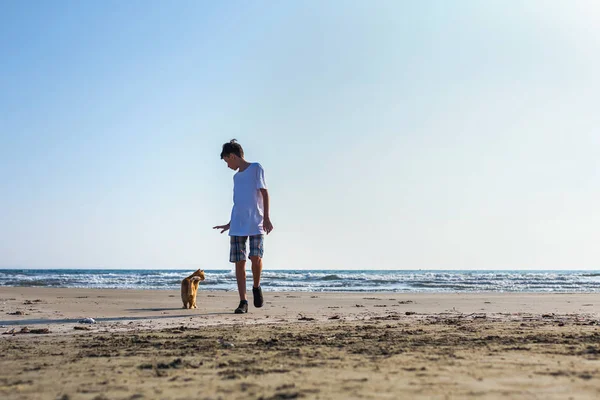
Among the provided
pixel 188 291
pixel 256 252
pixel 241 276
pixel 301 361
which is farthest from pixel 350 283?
pixel 301 361

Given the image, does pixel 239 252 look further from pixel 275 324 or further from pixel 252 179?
pixel 275 324

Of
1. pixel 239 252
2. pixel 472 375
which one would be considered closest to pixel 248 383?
pixel 472 375

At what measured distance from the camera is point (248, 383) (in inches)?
101

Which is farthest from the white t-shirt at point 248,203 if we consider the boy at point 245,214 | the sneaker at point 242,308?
the sneaker at point 242,308

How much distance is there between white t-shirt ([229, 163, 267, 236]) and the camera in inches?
260

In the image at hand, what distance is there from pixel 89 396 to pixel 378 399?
1.20 m

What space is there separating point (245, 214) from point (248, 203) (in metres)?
0.13

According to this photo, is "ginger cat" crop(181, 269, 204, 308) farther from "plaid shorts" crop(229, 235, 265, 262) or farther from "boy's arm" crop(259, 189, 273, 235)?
"boy's arm" crop(259, 189, 273, 235)

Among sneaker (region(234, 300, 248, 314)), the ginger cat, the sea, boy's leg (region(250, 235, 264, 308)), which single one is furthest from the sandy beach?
the sea

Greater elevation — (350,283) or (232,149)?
(232,149)

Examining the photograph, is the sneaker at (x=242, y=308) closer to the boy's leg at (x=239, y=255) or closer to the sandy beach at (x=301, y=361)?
the boy's leg at (x=239, y=255)

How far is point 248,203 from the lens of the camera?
6637mm

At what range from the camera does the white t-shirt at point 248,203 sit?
6.60 meters

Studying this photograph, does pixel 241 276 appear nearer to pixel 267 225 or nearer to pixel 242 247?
pixel 242 247
